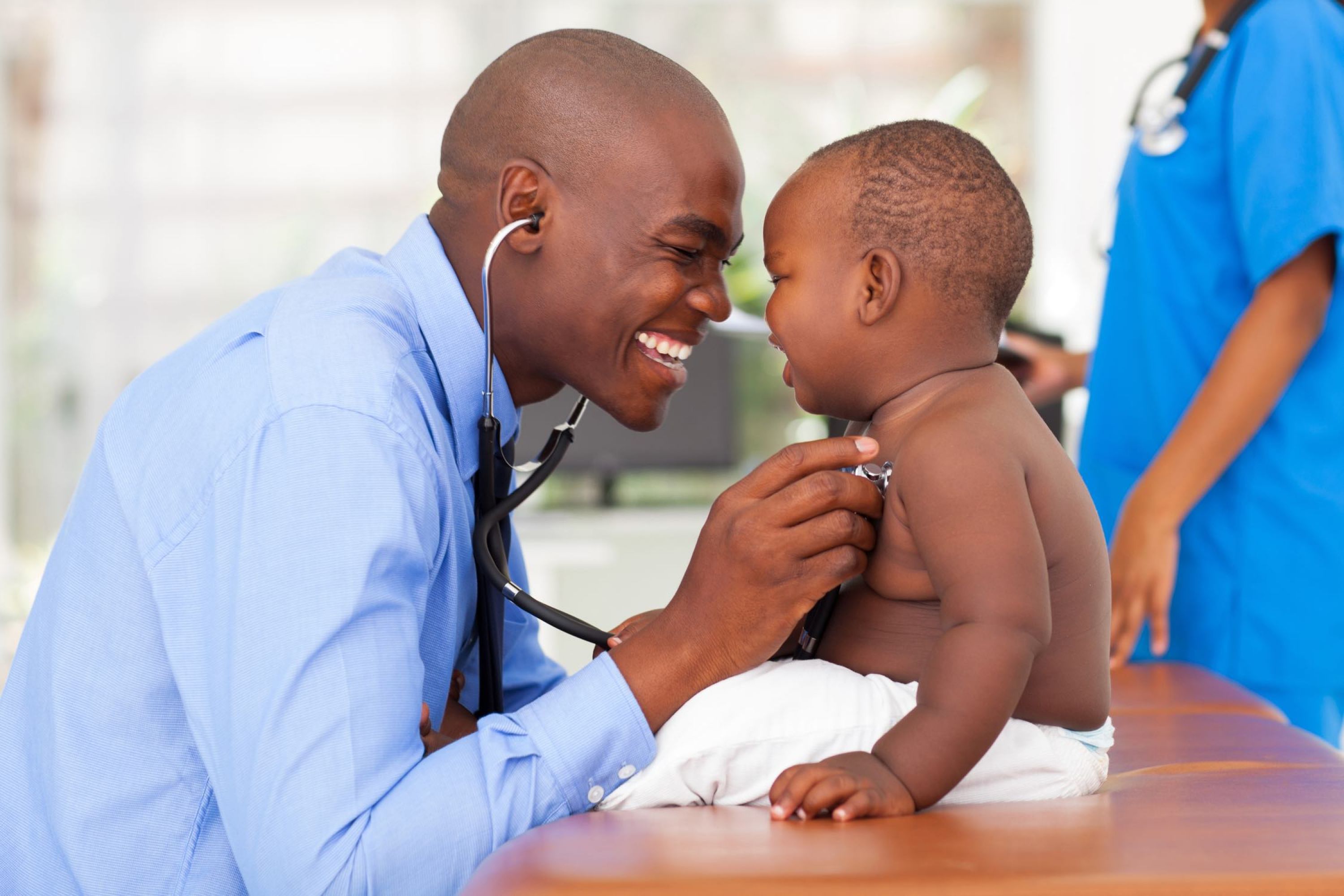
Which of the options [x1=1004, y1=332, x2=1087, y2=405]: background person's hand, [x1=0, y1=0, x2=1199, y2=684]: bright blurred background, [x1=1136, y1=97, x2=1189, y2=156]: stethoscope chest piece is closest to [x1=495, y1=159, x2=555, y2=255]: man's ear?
[x1=1136, y1=97, x2=1189, y2=156]: stethoscope chest piece

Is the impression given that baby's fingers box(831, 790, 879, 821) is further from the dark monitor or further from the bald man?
the dark monitor

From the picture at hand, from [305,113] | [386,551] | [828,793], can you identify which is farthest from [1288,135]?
[305,113]

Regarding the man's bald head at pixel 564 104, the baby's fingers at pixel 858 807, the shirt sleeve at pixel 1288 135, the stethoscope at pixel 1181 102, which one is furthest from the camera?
the stethoscope at pixel 1181 102

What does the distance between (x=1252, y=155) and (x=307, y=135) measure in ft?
14.4

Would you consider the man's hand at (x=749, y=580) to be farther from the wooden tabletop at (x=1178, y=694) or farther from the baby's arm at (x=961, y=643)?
the wooden tabletop at (x=1178, y=694)

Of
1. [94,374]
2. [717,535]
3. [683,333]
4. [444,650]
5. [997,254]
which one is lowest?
[94,374]

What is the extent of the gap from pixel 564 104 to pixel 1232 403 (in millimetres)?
886

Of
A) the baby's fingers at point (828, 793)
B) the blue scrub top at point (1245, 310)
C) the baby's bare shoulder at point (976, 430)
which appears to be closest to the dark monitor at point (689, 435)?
the blue scrub top at point (1245, 310)

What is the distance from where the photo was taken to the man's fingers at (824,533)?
0.97 metres

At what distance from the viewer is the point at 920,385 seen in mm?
1122

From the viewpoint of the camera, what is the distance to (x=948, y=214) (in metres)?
1.10

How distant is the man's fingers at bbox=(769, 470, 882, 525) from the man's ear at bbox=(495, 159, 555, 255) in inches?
15.5

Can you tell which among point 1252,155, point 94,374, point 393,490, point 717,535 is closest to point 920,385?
point 717,535

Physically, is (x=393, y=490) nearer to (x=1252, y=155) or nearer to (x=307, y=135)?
(x=1252, y=155)
